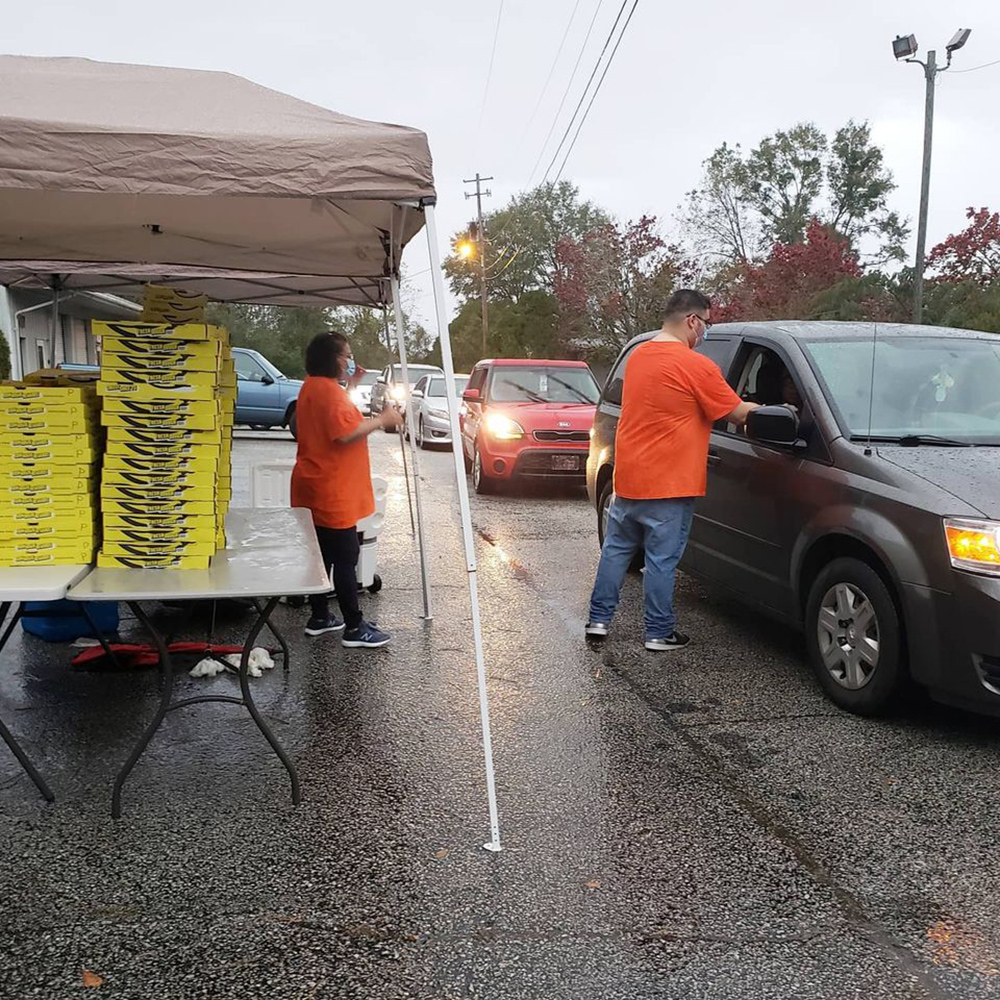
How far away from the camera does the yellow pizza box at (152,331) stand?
393 cm

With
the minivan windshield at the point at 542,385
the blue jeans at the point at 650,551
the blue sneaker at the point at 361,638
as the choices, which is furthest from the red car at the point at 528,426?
the blue sneaker at the point at 361,638

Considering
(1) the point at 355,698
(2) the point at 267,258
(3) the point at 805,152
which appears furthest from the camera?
(3) the point at 805,152

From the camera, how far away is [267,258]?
6.05 m

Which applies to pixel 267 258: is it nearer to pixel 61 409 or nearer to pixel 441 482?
pixel 61 409

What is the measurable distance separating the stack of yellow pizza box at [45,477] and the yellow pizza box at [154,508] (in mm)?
98

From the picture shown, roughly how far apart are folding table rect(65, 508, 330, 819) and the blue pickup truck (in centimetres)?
1706

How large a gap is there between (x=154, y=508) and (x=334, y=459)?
57.0 inches

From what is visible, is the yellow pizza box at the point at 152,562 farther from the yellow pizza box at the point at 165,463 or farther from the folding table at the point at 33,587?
the yellow pizza box at the point at 165,463

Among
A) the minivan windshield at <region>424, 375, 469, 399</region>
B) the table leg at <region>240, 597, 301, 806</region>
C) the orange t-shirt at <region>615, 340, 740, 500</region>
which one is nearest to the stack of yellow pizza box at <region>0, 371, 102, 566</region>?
the table leg at <region>240, 597, 301, 806</region>

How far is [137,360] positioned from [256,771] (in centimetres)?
176

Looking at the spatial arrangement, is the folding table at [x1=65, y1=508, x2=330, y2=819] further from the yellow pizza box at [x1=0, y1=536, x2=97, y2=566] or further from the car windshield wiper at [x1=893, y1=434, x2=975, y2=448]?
the car windshield wiper at [x1=893, y1=434, x2=975, y2=448]

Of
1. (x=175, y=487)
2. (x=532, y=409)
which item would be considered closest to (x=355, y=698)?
(x=175, y=487)

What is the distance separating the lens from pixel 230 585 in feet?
12.2

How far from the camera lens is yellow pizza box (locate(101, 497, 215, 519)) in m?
3.99
